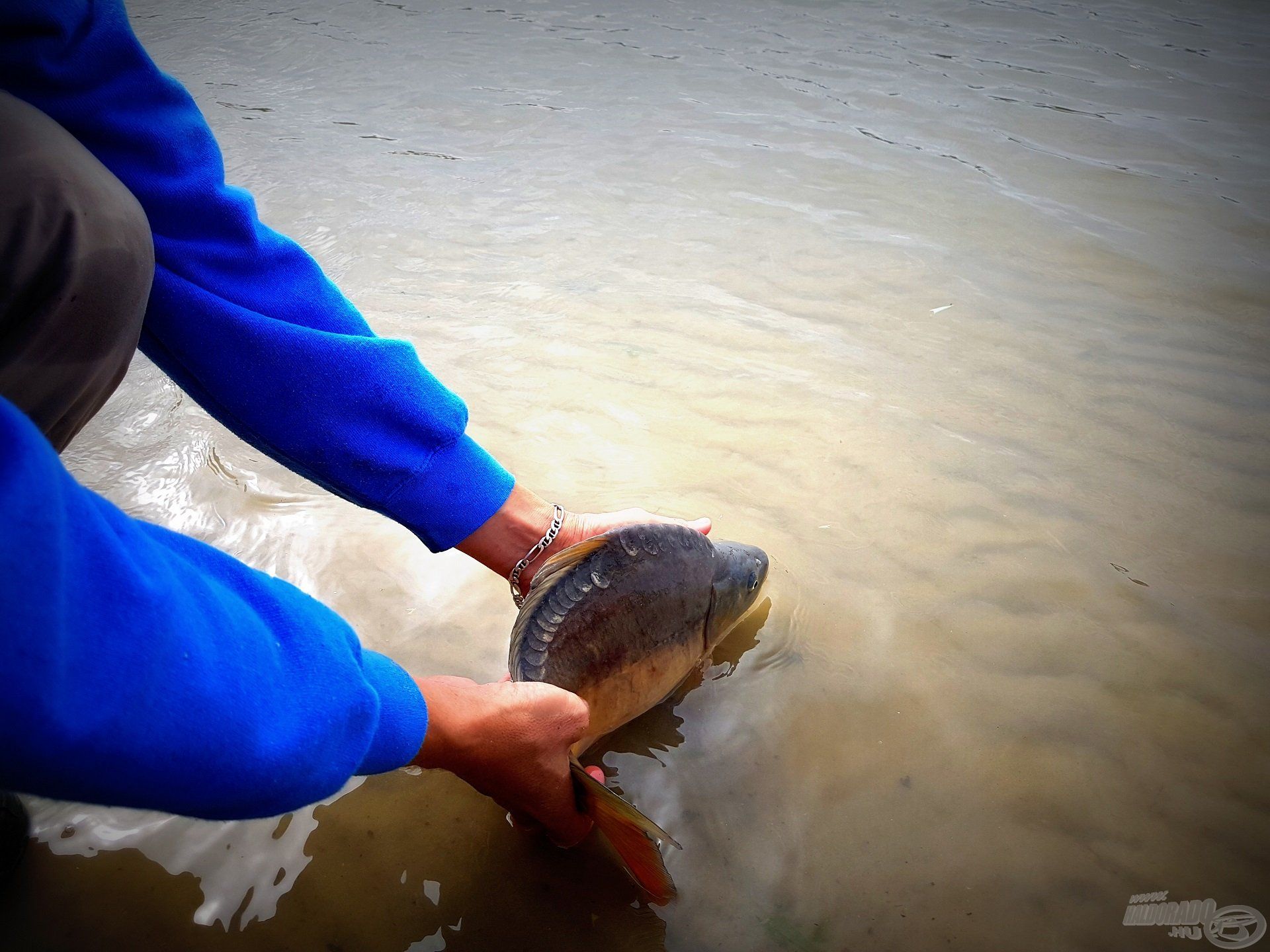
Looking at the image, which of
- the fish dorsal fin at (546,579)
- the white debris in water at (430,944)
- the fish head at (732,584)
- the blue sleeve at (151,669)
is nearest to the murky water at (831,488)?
the white debris in water at (430,944)

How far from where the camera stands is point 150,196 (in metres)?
1.60

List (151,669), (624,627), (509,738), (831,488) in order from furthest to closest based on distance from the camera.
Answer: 1. (831,488)
2. (624,627)
3. (509,738)
4. (151,669)

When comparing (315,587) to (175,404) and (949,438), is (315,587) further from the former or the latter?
(949,438)

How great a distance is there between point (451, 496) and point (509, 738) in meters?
0.61

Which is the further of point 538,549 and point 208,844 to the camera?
point 538,549

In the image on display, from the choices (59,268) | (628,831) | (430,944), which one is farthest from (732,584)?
(59,268)

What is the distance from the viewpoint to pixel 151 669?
2.90 ft

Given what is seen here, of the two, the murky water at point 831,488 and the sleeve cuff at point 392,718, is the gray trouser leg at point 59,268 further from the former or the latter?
the murky water at point 831,488

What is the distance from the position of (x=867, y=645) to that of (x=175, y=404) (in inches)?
106

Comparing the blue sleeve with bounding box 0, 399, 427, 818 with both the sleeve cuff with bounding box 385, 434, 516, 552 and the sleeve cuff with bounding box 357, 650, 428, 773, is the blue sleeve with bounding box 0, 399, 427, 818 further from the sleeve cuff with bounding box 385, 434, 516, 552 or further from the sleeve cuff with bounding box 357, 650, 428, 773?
the sleeve cuff with bounding box 385, 434, 516, 552

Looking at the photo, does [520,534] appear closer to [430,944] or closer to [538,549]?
[538,549]

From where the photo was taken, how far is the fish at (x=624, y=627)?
5.39 feet

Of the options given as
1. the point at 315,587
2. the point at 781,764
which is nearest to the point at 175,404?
the point at 315,587

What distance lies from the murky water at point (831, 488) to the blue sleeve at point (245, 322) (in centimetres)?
66
